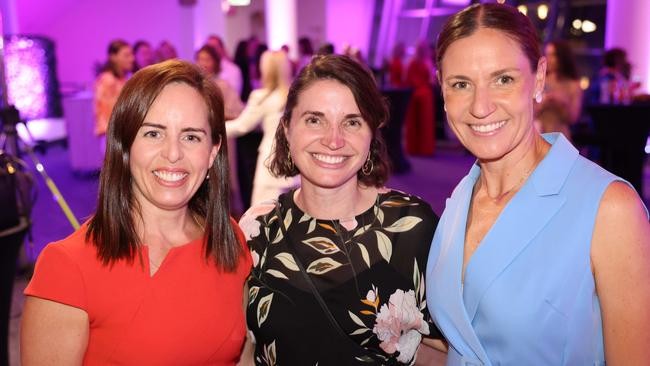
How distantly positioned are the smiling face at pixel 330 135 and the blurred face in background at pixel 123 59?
618cm

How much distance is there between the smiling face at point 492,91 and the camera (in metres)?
1.68

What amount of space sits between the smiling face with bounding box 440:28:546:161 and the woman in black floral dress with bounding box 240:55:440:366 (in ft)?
1.35

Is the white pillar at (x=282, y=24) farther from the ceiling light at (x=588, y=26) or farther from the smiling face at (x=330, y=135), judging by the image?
the smiling face at (x=330, y=135)

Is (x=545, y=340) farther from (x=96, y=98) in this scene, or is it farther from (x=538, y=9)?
(x=538, y=9)

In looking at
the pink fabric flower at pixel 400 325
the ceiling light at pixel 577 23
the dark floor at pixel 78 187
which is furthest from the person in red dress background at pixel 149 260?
the ceiling light at pixel 577 23

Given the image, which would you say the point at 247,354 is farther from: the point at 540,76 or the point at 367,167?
the point at 540,76

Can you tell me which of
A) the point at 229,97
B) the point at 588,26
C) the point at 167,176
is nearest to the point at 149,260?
the point at 167,176

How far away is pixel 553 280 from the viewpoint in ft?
4.95

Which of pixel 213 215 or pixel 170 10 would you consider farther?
pixel 170 10

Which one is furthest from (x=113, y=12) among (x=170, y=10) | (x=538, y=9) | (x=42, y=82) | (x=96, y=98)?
(x=538, y=9)

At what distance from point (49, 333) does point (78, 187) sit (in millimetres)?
7603

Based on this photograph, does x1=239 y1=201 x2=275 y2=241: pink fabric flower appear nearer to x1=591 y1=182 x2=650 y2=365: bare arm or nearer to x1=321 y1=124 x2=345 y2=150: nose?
x1=321 y1=124 x2=345 y2=150: nose

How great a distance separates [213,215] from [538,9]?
14.4m

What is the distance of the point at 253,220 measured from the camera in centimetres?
217
